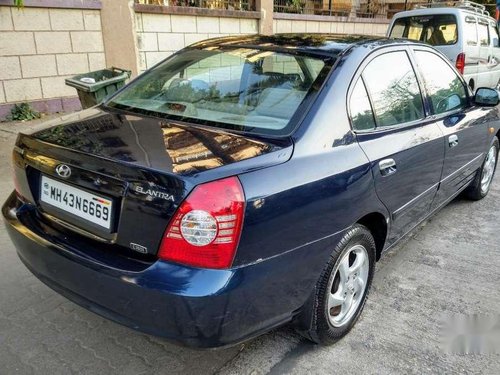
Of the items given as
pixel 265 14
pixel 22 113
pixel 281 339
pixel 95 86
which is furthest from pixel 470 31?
pixel 281 339

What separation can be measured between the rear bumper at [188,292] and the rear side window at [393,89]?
3.28 feet

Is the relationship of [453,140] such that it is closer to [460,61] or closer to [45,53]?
[45,53]

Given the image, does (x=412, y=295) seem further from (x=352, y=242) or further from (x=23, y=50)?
(x=23, y=50)

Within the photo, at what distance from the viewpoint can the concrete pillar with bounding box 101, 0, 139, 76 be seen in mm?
7418

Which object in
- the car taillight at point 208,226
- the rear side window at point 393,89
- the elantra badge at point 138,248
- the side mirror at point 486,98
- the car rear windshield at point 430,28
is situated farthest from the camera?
the car rear windshield at point 430,28

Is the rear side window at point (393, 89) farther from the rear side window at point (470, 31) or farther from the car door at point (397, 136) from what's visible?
the rear side window at point (470, 31)

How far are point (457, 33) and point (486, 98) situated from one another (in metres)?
5.44

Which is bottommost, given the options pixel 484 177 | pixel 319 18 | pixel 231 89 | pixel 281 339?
pixel 281 339

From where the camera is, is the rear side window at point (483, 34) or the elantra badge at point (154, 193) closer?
the elantra badge at point (154, 193)

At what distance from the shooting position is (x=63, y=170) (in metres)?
2.09

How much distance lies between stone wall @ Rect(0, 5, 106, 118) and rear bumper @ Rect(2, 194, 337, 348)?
5145 millimetres

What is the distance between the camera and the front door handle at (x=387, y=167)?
8.46 ft

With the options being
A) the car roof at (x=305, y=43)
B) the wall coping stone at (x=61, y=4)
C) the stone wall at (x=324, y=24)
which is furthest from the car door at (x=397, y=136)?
the stone wall at (x=324, y=24)

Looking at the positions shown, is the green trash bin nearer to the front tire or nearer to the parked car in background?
the front tire
